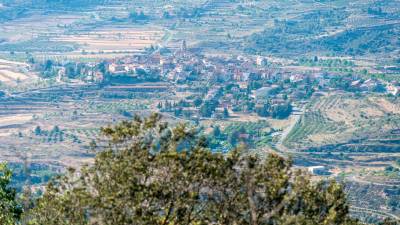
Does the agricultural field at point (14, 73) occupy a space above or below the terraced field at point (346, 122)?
below

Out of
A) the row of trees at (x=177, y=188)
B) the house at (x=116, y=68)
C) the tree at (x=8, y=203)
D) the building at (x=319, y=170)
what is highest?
the row of trees at (x=177, y=188)

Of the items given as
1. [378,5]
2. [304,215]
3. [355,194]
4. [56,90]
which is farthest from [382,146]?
[378,5]

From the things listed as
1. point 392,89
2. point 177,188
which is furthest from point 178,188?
point 392,89

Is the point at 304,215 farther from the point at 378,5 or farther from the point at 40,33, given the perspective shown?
the point at 378,5

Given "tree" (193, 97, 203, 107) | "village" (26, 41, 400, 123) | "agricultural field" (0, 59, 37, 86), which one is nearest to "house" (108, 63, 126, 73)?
"village" (26, 41, 400, 123)

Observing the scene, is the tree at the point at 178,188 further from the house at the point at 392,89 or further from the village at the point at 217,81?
the house at the point at 392,89

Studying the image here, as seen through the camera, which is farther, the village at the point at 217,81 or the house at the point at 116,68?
the house at the point at 116,68

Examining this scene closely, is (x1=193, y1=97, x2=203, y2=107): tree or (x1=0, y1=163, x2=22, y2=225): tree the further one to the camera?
(x1=193, y1=97, x2=203, y2=107): tree

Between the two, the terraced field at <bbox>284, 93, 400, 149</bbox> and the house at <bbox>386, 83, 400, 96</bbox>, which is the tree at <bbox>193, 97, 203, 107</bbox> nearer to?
the terraced field at <bbox>284, 93, 400, 149</bbox>

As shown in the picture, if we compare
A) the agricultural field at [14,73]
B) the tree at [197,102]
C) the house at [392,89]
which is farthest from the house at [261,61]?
the agricultural field at [14,73]
